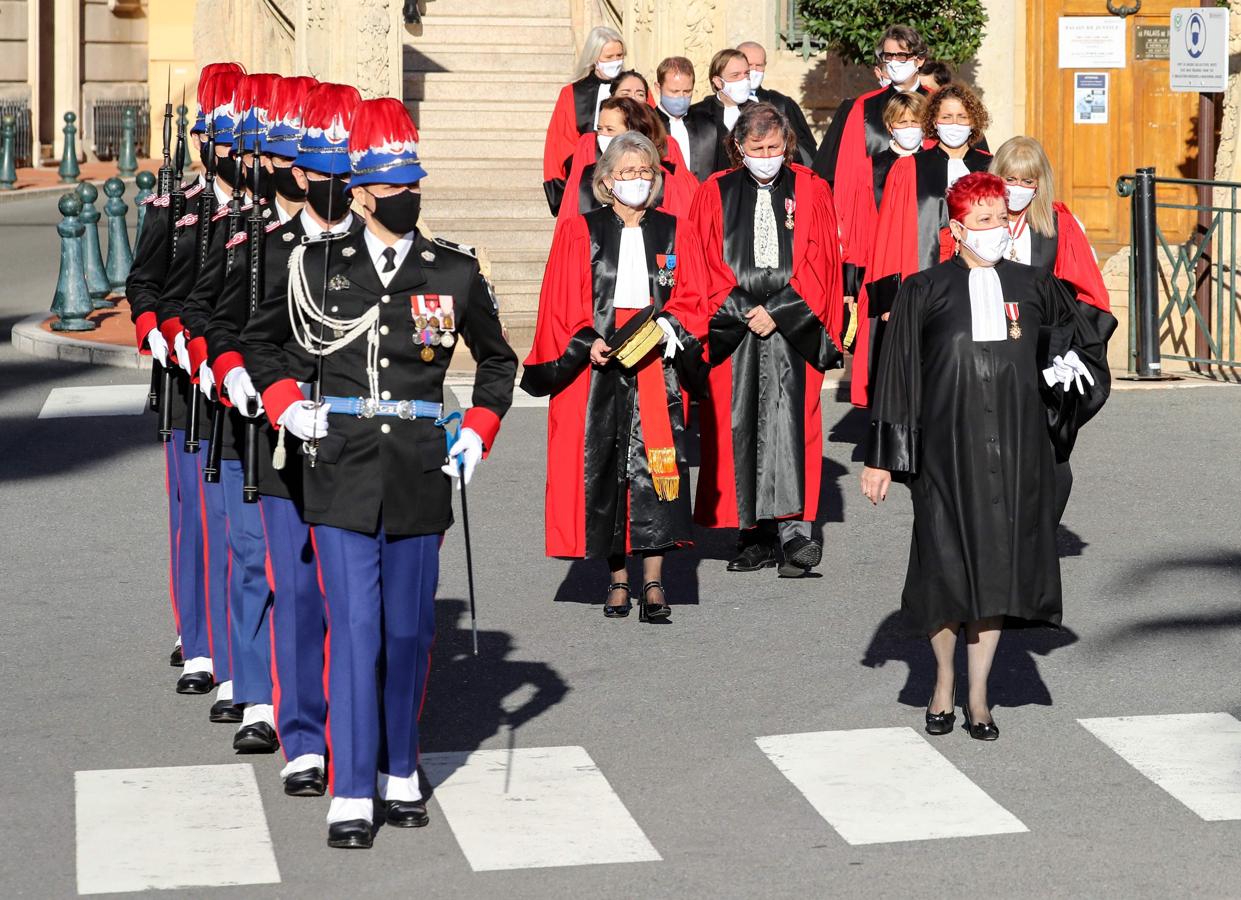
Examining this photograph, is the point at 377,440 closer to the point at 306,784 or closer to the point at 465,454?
the point at 465,454

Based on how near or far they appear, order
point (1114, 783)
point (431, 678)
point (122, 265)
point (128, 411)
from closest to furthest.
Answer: point (1114, 783), point (431, 678), point (128, 411), point (122, 265)

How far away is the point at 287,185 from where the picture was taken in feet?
23.7

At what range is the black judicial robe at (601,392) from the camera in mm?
9531

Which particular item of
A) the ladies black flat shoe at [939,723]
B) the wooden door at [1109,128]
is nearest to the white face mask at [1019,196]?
the ladies black flat shoe at [939,723]

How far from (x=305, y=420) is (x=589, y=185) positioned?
4.75 metres

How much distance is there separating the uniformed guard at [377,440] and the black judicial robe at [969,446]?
166 centimetres

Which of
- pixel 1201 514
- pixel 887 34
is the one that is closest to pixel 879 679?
pixel 1201 514

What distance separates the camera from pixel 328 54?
65.5ft

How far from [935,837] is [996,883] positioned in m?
0.41

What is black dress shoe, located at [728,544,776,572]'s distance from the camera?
1043 centimetres

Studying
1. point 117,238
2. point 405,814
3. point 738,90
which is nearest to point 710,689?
point 405,814

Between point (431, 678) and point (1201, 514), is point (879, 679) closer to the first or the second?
point (431, 678)

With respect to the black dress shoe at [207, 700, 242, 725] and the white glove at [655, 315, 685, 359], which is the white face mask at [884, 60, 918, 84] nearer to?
the white glove at [655, 315, 685, 359]

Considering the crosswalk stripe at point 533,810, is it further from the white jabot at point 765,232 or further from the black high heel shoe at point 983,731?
the white jabot at point 765,232
